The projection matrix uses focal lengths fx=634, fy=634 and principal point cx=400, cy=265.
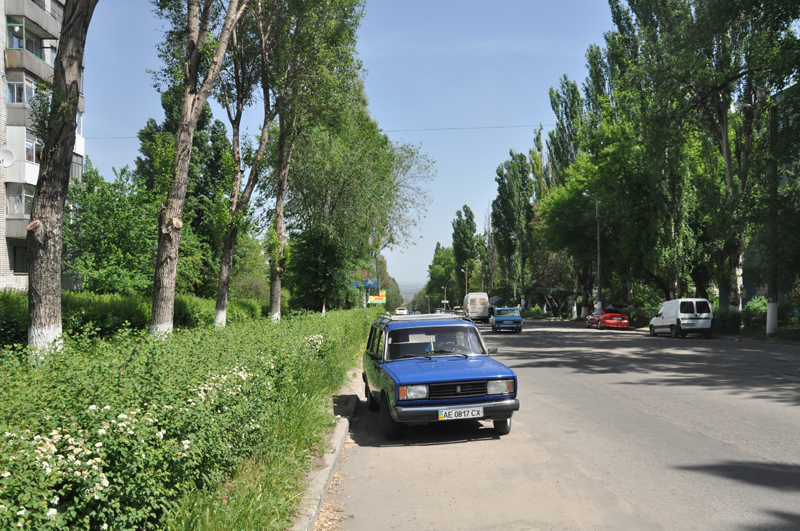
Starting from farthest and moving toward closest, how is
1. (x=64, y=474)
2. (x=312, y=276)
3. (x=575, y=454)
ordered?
(x=312, y=276), (x=575, y=454), (x=64, y=474)

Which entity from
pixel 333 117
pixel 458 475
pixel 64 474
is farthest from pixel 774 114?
pixel 64 474

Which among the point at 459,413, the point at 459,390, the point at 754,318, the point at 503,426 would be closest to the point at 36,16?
the point at 459,390

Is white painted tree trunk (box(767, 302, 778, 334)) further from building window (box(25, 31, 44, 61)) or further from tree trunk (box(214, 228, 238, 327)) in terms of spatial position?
building window (box(25, 31, 44, 61))

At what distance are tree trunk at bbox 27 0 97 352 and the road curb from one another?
Result: 4.35 meters

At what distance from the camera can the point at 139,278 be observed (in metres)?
27.1

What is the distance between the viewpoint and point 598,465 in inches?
271

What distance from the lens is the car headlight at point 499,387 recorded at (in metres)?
8.23

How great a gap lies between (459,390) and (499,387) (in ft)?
1.73

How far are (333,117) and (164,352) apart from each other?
1800 centimetres

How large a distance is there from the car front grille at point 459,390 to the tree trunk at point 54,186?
18.2ft

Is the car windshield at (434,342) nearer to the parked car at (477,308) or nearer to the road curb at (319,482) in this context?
the road curb at (319,482)

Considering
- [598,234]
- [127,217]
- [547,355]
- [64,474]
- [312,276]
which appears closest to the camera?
[64,474]

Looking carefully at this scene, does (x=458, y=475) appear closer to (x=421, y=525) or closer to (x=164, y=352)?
(x=421, y=525)

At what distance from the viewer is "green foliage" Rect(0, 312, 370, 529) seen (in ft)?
10.3
